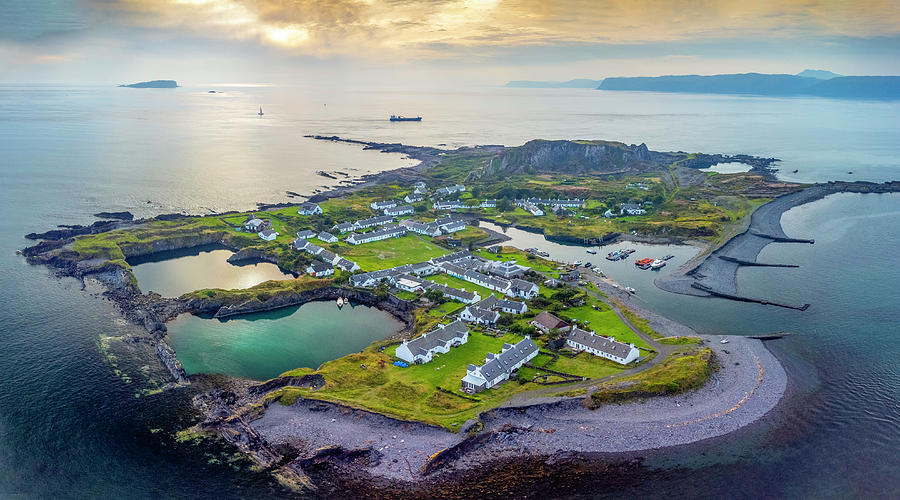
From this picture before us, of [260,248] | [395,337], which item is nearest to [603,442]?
[395,337]

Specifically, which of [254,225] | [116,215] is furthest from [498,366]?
[116,215]

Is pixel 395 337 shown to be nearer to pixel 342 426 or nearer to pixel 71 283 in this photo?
pixel 342 426

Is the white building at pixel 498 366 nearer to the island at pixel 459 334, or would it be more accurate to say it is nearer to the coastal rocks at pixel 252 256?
the island at pixel 459 334

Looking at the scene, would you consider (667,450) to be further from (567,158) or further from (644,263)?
(567,158)

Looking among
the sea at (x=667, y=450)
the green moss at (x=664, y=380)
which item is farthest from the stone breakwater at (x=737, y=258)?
the green moss at (x=664, y=380)

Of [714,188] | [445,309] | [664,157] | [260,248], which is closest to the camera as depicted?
[445,309]

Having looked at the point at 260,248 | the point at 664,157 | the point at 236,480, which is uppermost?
the point at 664,157
